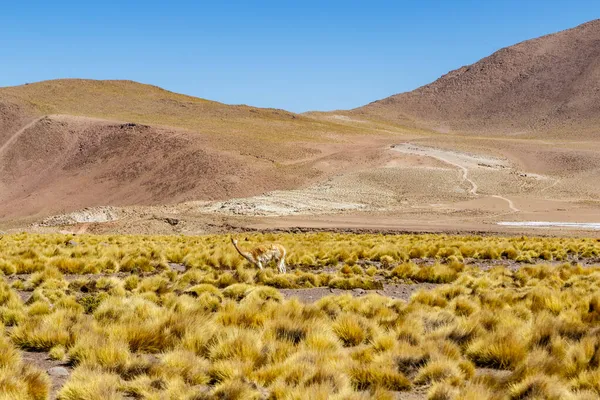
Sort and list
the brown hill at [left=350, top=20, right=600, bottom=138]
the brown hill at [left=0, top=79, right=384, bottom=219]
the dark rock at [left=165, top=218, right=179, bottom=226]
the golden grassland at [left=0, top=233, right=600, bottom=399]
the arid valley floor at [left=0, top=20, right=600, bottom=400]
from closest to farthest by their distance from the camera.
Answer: the golden grassland at [left=0, top=233, right=600, bottom=399], the arid valley floor at [left=0, top=20, right=600, bottom=400], the dark rock at [left=165, top=218, right=179, bottom=226], the brown hill at [left=0, top=79, right=384, bottom=219], the brown hill at [left=350, top=20, right=600, bottom=138]

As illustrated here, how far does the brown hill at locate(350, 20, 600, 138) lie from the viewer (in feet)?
438

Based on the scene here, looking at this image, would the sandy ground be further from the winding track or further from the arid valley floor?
the arid valley floor

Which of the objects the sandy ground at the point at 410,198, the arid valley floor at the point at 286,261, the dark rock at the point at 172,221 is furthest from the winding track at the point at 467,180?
the dark rock at the point at 172,221

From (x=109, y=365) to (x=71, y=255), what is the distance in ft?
37.2

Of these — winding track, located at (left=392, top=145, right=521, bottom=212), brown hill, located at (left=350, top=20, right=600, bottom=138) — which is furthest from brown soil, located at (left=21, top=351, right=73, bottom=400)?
brown hill, located at (left=350, top=20, right=600, bottom=138)

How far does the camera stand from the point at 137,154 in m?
70.1

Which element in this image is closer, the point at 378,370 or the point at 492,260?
the point at 378,370

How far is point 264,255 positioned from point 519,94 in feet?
497

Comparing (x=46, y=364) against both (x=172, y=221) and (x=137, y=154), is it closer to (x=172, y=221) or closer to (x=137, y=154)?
(x=172, y=221)

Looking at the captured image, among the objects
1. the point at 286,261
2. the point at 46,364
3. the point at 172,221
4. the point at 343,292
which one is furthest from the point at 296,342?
the point at 172,221

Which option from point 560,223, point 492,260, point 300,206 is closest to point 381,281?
point 492,260

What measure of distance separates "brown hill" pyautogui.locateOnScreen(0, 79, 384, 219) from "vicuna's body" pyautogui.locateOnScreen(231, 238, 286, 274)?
4005 centimetres

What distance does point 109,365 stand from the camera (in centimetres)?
608

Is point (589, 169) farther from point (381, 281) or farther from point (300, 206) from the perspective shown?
point (381, 281)
